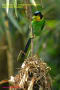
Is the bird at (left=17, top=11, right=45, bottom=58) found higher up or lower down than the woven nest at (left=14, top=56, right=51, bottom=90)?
higher up

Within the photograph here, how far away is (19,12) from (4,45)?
0.53 metres

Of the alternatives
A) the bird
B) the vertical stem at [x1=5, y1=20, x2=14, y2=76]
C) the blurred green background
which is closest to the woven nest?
the bird

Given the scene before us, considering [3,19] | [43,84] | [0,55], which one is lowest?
[43,84]

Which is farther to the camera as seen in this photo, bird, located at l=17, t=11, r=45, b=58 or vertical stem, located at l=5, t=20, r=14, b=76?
vertical stem, located at l=5, t=20, r=14, b=76

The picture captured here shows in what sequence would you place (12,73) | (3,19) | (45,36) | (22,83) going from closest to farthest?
(22,83), (3,19), (12,73), (45,36)

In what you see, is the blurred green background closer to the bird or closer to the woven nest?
the bird

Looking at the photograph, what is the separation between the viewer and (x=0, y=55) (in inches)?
159

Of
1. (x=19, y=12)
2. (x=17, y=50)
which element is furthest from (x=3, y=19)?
(x=17, y=50)

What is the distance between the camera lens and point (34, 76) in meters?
1.80

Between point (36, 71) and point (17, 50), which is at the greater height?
point (17, 50)

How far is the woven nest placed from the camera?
1781 millimetres

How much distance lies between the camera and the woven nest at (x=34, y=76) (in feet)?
5.84

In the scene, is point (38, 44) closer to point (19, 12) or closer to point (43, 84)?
point (19, 12)

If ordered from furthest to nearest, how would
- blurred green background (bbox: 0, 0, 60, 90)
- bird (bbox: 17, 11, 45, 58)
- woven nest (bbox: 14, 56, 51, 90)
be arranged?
blurred green background (bbox: 0, 0, 60, 90) < bird (bbox: 17, 11, 45, 58) < woven nest (bbox: 14, 56, 51, 90)
